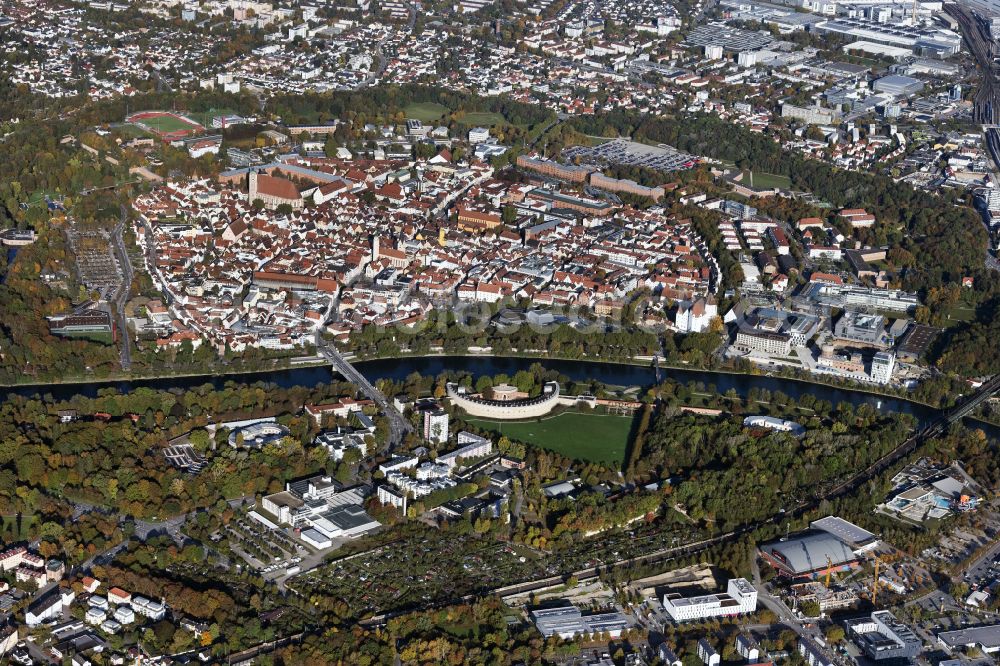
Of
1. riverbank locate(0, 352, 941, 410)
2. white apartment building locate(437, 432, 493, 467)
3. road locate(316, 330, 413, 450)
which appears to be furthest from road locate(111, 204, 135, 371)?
white apartment building locate(437, 432, 493, 467)

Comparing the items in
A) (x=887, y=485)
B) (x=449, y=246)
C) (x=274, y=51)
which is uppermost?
(x=887, y=485)

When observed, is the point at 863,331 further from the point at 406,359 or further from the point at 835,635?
the point at 835,635

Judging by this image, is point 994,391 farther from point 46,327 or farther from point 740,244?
point 46,327

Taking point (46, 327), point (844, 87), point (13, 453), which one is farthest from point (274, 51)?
point (13, 453)

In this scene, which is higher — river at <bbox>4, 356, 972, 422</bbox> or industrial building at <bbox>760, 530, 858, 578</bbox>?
industrial building at <bbox>760, 530, 858, 578</bbox>

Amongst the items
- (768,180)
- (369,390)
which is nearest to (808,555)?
(369,390)

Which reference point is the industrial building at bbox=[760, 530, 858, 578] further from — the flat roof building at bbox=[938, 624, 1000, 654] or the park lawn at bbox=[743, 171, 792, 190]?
the park lawn at bbox=[743, 171, 792, 190]
